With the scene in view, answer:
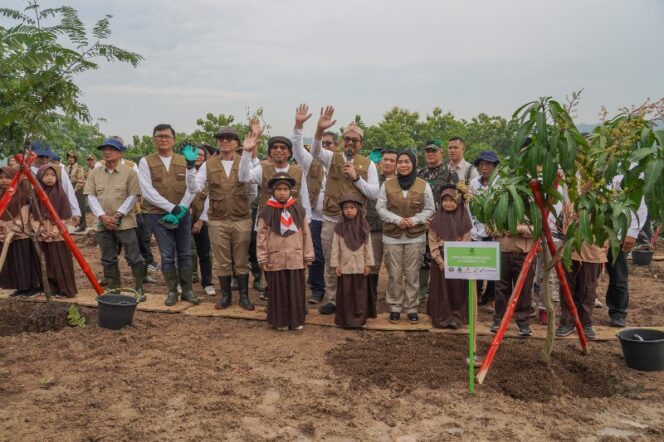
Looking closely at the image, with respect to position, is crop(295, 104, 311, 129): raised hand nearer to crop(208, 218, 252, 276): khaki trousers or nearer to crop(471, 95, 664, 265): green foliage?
crop(208, 218, 252, 276): khaki trousers

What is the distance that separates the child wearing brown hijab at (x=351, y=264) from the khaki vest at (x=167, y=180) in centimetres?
197

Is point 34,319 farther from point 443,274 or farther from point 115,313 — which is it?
point 443,274

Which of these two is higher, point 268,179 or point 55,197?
point 268,179

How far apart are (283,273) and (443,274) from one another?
169cm

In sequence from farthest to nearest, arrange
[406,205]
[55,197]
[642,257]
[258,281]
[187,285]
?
1. [642,257]
2. [258,281]
3. [55,197]
4. [187,285]
5. [406,205]

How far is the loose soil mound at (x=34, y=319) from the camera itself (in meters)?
5.55

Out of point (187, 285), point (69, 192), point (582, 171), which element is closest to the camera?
point (582, 171)

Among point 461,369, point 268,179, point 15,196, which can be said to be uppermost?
point 268,179

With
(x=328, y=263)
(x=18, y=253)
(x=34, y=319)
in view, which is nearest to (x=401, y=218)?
(x=328, y=263)

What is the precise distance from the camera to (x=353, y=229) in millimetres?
5859

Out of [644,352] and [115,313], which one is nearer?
[644,352]

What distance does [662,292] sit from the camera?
7504 mm

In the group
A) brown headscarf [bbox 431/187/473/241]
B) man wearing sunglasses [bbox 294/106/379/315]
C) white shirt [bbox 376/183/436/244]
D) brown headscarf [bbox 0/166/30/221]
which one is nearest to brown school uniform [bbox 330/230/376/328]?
white shirt [bbox 376/183/436/244]

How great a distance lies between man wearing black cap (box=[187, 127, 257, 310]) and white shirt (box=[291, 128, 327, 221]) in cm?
71
